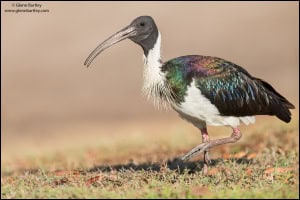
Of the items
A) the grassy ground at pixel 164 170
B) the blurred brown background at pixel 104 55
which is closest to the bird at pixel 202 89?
the grassy ground at pixel 164 170

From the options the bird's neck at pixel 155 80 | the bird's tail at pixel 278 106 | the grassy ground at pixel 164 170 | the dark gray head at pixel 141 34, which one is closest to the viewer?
the grassy ground at pixel 164 170

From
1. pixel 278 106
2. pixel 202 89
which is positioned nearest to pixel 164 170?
pixel 202 89

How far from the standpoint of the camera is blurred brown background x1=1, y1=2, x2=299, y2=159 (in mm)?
19891

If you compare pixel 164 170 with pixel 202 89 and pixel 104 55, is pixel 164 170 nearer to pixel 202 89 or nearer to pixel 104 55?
pixel 202 89

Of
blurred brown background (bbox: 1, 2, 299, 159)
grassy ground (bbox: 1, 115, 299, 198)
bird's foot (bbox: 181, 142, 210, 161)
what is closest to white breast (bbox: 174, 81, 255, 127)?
bird's foot (bbox: 181, 142, 210, 161)

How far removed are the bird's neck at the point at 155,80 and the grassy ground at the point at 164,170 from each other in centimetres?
85

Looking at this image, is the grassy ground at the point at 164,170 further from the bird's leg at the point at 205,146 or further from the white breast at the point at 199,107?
the white breast at the point at 199,107

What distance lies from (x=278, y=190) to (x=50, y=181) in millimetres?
2611

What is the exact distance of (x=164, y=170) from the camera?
8.71 meters

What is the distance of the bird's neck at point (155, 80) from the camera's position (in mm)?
9492

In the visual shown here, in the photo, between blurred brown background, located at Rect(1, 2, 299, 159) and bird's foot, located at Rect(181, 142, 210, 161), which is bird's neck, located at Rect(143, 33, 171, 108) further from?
blurred brown background, located at Rect(1, 2, 299, 159)

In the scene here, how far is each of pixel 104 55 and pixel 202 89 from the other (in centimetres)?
1625

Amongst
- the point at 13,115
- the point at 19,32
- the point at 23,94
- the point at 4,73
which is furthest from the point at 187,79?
the point at 19,32

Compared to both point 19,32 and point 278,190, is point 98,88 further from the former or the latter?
point 278,190
